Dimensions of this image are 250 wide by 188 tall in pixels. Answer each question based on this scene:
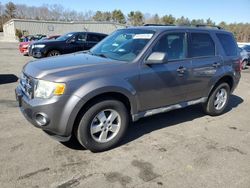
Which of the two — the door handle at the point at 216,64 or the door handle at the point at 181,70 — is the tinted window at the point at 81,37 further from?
the door handle at the point at 181,70

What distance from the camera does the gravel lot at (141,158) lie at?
11.1 ft

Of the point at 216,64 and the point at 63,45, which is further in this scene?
the point at 63,45

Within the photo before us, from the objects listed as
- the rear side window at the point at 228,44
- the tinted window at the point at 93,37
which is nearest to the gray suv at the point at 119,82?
the rear side window at the point at 228,44

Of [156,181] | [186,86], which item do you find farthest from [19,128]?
[186,86]

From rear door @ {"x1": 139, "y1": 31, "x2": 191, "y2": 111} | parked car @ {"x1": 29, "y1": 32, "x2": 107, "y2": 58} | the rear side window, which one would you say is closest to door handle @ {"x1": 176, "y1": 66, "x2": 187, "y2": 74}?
rear door @ {"x1": 139, "y1": 31, "x2": 191, "y2": 111}

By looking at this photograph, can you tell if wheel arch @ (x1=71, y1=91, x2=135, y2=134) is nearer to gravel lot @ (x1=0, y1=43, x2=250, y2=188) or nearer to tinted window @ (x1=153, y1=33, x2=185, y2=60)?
gravel lot @ (x1=0, y1=43, x2=250, y2=188)

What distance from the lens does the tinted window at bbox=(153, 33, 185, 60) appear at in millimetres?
4605

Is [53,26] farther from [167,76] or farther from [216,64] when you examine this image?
[167,76]

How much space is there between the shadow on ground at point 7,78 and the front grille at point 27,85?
4.76 metres

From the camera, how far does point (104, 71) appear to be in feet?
12.9

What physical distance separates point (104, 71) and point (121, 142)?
4.10ft

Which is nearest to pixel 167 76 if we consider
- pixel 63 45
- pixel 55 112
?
pixel 55 112

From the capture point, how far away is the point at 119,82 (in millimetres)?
3986

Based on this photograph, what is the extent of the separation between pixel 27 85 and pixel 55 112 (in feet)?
2.32
